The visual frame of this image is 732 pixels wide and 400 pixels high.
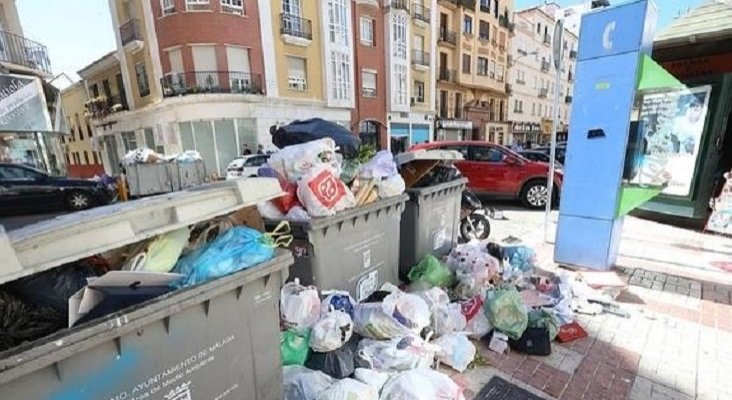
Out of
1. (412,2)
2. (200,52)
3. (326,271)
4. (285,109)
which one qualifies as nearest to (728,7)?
(326,271)

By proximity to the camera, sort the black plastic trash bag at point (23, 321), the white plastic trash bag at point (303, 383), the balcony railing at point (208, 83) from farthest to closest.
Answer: the balcony railing at point (208, 83), the white plastic trash bag at point (303, 383), the black plastic trash bag at point (23, 321)

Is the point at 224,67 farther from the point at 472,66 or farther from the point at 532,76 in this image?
the point at 532,76

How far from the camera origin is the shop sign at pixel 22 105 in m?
13.1

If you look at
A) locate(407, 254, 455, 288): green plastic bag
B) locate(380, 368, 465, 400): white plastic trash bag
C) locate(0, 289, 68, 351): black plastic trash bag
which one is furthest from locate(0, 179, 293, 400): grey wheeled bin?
locate(407, 254, 455, 288): green plastic bag

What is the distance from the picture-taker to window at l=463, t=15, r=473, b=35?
26.7 meters

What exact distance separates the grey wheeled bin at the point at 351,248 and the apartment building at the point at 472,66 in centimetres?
Answer: 2411

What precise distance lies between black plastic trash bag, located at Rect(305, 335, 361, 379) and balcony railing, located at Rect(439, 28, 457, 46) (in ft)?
88.1

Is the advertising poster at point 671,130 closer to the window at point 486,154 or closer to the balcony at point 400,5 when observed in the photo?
the window at point 486,154

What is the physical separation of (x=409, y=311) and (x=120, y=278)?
67.7 inches

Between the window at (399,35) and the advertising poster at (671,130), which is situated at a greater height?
the window at (399,35)

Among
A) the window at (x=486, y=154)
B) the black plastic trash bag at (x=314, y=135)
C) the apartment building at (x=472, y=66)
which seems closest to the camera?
the black plastic trash bag at (x=314, y=135)

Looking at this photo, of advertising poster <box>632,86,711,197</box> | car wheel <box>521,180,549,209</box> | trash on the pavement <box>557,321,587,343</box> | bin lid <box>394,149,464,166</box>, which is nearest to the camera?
trash on the pavement <box>557,321,587,343</box>

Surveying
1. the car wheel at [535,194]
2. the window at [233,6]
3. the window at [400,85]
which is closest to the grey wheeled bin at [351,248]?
the car wheel at [535,194]

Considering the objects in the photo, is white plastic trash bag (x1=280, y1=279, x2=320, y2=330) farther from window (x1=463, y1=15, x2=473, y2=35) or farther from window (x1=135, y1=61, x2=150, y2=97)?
window (x1=463, y1=15, x2=473, y2=35)
